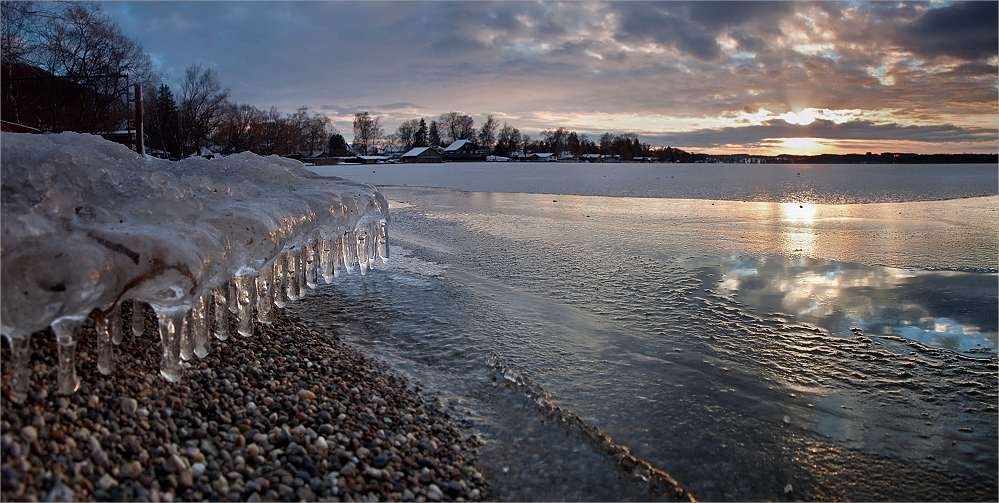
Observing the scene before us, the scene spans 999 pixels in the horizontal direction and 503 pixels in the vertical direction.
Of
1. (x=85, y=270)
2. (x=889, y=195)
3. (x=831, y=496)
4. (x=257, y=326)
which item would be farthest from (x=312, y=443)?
(x=889, y=195)

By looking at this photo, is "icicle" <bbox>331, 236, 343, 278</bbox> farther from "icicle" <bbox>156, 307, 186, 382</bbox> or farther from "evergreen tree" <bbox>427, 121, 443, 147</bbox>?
"evergreen tree" <bbox>427, 121, 443, 147</bbox>

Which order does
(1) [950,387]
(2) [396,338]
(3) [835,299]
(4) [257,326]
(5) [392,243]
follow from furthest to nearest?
1. (5) [392,243]
2. (3) [835,299]
3. (2) [396,338]
4. (4) [257,326]
5. (1) [950,387]

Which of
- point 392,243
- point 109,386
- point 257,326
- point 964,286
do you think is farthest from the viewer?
point 392,243

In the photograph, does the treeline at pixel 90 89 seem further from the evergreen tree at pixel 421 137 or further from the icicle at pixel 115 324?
the evergreen tree at pixel 421 137

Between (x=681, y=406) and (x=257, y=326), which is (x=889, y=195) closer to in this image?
(x=681, y=406)

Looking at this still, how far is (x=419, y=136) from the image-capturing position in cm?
16725

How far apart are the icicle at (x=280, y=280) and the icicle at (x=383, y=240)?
3118 mm

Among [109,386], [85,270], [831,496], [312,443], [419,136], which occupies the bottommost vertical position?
[831,496]

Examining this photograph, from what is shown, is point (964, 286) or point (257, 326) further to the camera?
point (964, 286)

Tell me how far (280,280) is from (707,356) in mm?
5284

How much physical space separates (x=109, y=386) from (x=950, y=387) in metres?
A: 7.18

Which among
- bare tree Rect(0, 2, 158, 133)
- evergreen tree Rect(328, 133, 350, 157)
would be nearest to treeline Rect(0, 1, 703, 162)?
bare tree Rect(0, 2, 158, 133)

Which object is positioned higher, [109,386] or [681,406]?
[109,386]

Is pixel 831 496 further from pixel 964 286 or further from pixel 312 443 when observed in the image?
pixel 964 286
